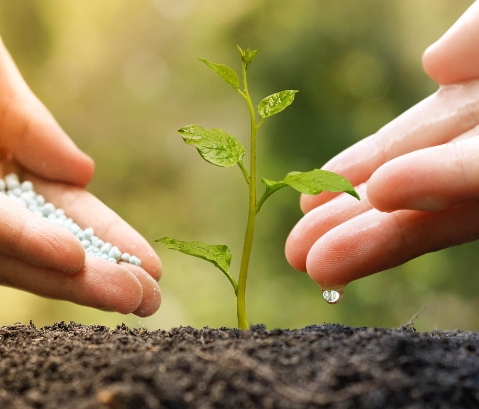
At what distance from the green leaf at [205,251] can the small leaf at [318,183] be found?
164 mm

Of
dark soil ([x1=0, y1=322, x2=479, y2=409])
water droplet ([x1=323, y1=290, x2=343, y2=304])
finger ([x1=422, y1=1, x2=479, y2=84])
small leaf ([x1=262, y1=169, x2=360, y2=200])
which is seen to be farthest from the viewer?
finger ([x1=422, y1=1, x2=479, y2=84])

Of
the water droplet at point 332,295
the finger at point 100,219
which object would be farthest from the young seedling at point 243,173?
the finger at point 100,219

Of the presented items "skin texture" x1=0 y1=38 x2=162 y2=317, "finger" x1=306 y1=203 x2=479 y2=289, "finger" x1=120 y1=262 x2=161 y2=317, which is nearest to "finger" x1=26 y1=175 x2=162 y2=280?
"skin texture" x1=0 y1=38 x2=162 y2=317

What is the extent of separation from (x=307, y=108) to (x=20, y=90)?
1.80 meters

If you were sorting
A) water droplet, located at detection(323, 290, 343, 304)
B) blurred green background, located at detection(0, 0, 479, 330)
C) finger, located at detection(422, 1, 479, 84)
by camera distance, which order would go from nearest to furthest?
1. water droplet, located at detection(323, 290, 343, 304)
2. finger, located at detection(422, 1, 479, 84)
3. blurred green background, located at detection(0, 0, 479, 330)

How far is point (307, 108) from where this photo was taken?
2.95m

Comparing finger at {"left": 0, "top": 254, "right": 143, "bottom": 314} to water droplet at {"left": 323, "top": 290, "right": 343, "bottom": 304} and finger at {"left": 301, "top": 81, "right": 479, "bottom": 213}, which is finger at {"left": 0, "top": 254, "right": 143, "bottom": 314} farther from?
finger at {"left": 301, "top": 81, "right": 479, "bottom": 213}

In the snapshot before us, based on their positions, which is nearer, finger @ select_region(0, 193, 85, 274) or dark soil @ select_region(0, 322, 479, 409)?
dark soil @ select_region(0, 322, 479, 409)

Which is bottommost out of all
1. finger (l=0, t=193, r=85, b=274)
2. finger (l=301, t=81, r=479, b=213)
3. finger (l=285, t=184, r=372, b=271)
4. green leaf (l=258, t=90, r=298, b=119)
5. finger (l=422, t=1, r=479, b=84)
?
finger (l=0, t=193, r=85, b=274)

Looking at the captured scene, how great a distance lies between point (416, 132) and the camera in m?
1.30

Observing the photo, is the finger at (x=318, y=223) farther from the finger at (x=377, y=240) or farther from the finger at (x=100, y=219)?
the finger at (x=100, y=219)

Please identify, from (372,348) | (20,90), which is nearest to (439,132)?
(372,348)

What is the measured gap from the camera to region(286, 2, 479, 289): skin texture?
0.87 meters

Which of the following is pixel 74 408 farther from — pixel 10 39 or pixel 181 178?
pixel 10 39
